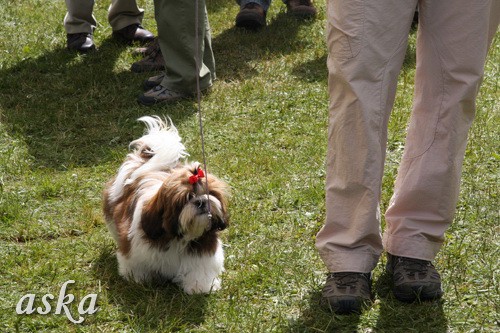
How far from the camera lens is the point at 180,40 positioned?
19.0 ft

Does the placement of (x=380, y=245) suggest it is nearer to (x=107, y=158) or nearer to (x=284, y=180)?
(x=284, y=180)

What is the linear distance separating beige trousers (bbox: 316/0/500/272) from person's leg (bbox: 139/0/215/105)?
269cm

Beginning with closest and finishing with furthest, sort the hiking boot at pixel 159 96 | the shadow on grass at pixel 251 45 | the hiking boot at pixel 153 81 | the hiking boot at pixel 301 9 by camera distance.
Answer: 1. the hiking boot at pixel 159 96
2. the hiking boot at pixel 153 81
3. the shadow on grass at pixel 251 45
4. the hiking boot at pixel 301 9

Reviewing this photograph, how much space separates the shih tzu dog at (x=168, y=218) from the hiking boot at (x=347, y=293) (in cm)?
56

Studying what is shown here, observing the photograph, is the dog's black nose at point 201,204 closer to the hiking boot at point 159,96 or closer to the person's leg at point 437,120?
the person's leg at point 437,120

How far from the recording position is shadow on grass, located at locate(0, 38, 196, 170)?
5309 millimetres

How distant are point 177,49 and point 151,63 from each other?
2.12 feet

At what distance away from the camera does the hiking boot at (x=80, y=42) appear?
22.4 feet

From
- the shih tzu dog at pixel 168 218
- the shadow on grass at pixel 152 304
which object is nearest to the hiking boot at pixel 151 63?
the shih tzu dog at pixel 168 218

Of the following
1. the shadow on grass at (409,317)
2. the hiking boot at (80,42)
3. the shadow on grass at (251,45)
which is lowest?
the hiking boot at (80,42)

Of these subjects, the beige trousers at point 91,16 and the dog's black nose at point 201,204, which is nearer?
the dog's black nose at point 201,204

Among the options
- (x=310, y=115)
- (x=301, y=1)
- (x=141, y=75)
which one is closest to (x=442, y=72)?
(x=310, y=115)

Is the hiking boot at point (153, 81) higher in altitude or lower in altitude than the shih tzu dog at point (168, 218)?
lower

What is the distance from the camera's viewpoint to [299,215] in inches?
170
